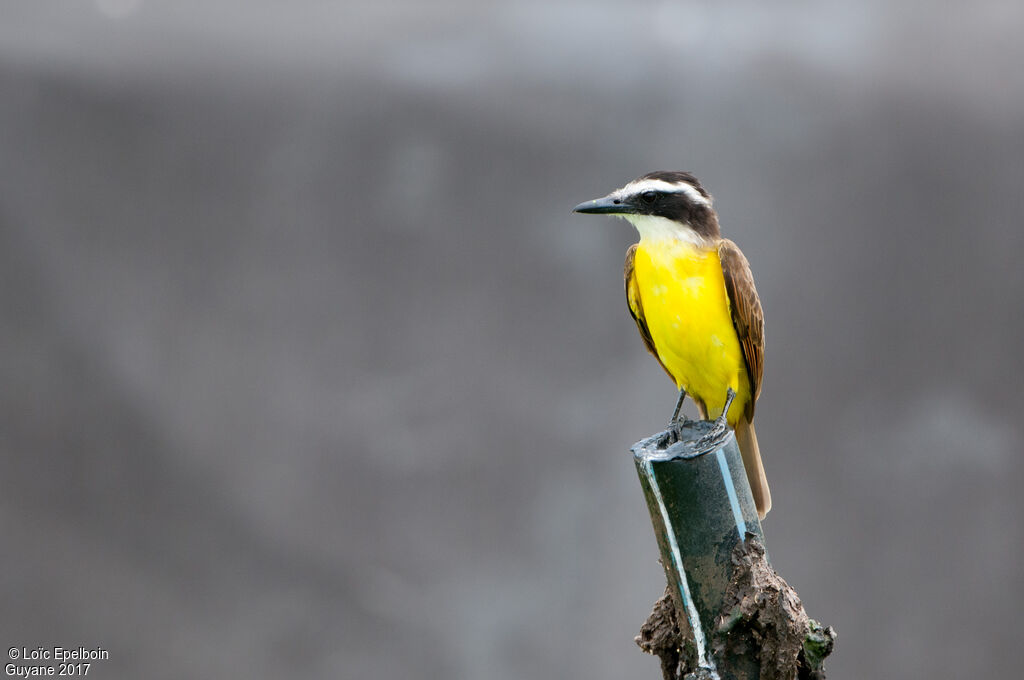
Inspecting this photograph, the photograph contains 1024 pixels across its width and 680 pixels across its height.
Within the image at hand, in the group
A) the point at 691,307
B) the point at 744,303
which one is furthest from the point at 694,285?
the point at 744,303

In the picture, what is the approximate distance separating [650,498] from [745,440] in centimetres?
118

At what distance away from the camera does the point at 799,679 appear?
2.64 meters

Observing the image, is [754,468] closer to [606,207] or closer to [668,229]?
[668,229]

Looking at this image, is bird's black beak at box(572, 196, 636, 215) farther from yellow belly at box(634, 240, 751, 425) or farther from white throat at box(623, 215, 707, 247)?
yellow belly at box(634, 240, 751, 425)

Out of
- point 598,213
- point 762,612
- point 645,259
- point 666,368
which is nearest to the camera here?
point 762,612

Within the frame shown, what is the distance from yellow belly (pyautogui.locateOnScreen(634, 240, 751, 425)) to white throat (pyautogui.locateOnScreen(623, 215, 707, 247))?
2 cm

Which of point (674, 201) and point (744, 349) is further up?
point (674, 201)

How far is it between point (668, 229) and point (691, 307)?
0.31 metres

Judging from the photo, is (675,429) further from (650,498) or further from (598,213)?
(598,213)

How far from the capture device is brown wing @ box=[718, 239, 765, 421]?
3361 millimetres

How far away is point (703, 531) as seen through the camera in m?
2.53

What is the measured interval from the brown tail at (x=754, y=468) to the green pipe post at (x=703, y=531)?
79cm

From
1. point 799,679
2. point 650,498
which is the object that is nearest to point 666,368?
point 650,498

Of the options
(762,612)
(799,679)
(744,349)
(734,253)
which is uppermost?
(734,253)
